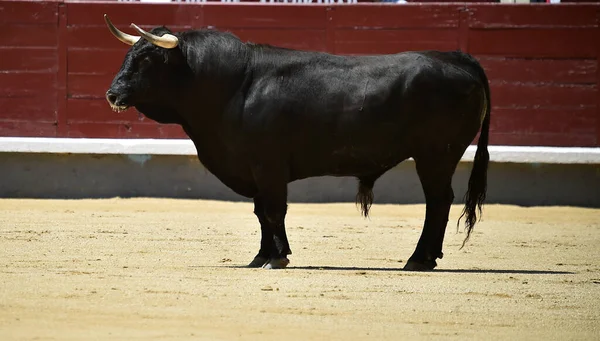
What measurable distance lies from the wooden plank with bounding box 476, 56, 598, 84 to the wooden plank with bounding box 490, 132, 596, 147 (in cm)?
51

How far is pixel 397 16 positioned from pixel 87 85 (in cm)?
300

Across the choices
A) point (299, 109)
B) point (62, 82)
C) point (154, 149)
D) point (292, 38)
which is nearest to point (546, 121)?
point (292, 38)

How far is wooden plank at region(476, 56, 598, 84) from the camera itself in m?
12.9

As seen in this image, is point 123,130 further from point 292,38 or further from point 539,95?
point 539,95

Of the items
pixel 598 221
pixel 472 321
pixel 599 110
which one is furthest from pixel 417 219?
pixel 472 321

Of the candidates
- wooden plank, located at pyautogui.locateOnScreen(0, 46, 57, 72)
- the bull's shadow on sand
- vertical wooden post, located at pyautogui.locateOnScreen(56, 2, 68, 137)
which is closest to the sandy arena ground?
the bull's shadow on sand

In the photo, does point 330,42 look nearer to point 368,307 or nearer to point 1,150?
point 1,150

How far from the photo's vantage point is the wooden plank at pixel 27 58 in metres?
13.1

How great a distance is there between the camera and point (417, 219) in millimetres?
11719

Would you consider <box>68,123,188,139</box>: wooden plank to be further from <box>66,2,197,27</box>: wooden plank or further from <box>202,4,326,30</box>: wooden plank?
<box>202,4,326,30</box>: wooden plank

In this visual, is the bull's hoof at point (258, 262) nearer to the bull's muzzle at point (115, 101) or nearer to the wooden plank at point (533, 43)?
the bull's muzzle at point (115, 101)

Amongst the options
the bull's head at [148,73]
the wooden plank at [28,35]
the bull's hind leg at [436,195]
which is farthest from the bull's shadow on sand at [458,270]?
the wooden plank at [28,35]

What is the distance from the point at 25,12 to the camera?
13.1 meters

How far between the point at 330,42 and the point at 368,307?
666 cm
